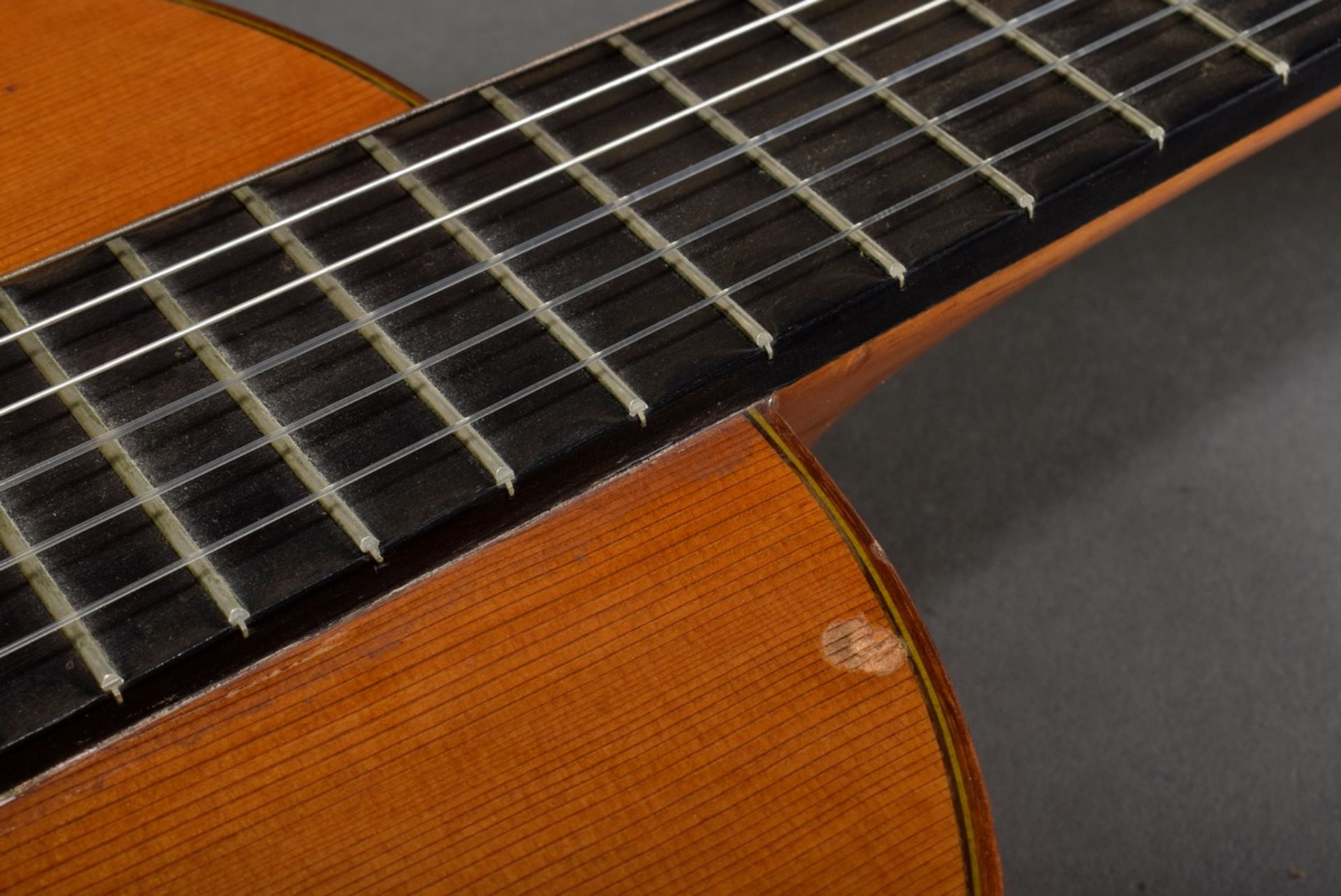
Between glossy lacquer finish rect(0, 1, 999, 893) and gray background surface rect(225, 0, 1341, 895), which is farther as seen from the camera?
gray background surface rect(225, 0, 1341, 895)

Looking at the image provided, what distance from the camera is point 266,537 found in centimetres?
72

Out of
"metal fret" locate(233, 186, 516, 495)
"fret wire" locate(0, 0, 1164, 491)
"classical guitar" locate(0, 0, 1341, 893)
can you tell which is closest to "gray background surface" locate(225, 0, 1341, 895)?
"classical guitar" locate(0, 0, 1341, 893)

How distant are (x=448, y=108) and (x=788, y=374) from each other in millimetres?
306

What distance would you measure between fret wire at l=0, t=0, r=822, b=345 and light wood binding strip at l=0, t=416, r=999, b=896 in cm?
25

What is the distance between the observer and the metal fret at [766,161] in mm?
823

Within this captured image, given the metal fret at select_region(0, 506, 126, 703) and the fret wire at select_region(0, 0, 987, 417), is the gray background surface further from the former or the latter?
the metal fret at select_region(0, 506, 126, 703)

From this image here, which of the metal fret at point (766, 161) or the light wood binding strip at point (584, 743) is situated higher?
the metal fret at point (766, 161)

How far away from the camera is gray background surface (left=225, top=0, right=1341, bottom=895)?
1122 millimetres

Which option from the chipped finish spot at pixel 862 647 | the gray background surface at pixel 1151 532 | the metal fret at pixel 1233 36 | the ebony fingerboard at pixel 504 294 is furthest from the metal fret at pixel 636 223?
the gray background surface at pixel 1151 532

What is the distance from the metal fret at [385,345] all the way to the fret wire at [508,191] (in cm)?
2

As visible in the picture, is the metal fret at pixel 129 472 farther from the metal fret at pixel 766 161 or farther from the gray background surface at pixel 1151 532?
the gray background surface at pixel 1151 532

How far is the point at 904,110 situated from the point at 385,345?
38cm

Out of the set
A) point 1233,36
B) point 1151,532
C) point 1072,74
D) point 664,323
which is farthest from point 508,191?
point 1151,532

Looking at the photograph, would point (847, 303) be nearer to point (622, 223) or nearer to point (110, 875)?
point (622, 223)
